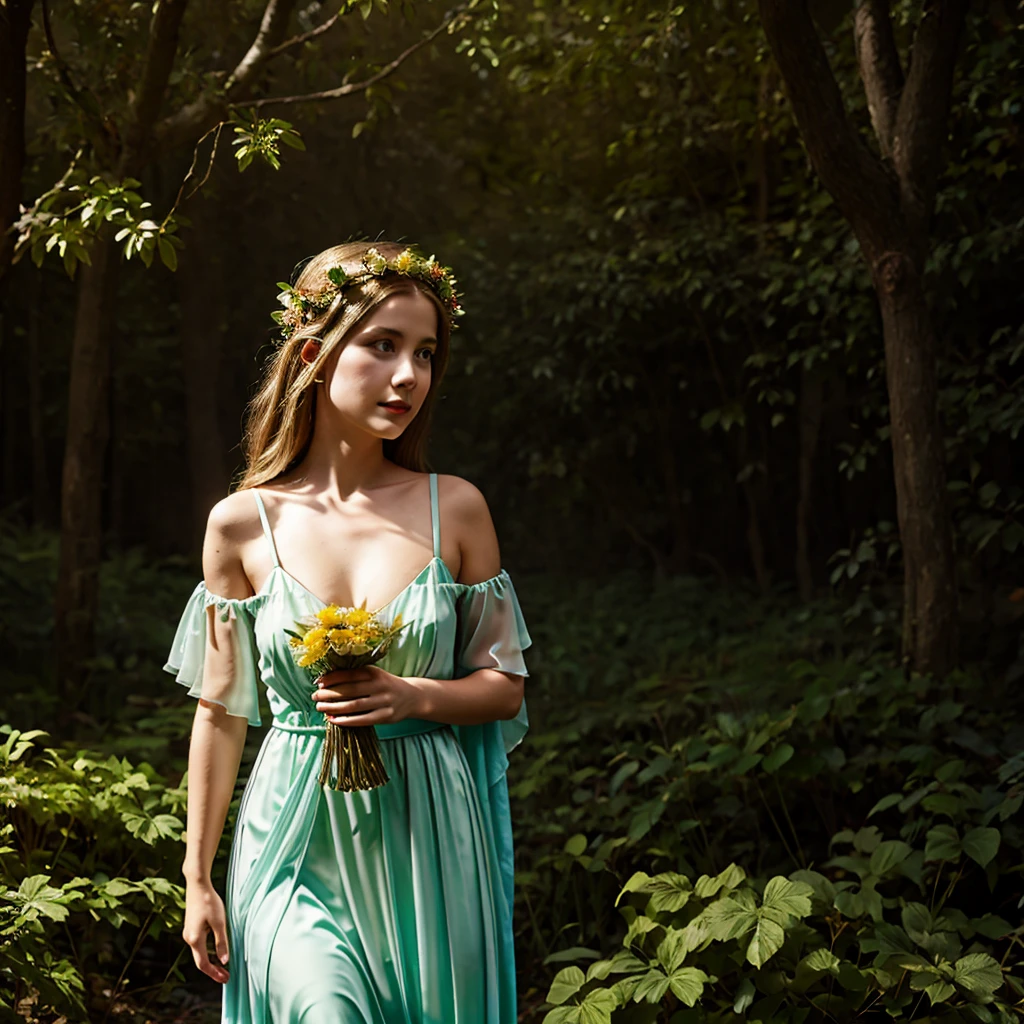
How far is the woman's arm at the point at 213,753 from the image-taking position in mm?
1997

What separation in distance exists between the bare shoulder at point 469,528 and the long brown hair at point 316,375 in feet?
0.52

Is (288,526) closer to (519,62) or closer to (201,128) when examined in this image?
(201,128)

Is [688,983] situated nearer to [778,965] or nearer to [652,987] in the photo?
[652,987]

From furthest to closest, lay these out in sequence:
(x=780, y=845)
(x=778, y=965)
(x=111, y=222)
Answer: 1. (x=780, y=845)
2. (x=111, y=222)
3. (x=778, y=965)

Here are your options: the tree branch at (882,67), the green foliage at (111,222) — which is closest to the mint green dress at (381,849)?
the green foliage at (111,222)

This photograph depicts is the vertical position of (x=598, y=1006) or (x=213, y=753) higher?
(x=213, y=753)

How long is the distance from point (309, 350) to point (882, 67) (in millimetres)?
3366

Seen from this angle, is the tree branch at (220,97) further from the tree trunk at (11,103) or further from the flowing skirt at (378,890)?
the flowing skirt at (378,890)

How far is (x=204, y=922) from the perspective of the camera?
199cm

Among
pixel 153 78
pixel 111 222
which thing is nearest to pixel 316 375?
pixel 111 222

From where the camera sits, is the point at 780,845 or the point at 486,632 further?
the point at 780,845

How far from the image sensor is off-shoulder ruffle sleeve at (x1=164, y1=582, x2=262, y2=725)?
203cm

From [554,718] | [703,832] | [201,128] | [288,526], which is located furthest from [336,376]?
[554,718]

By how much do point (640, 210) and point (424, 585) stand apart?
694 centimetres
